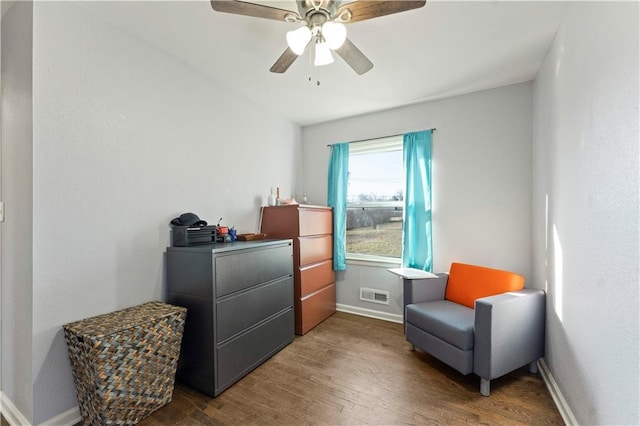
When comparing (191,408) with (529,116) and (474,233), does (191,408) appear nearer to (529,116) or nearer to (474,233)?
(474,233)

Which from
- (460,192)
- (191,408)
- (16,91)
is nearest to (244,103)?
(16,91)

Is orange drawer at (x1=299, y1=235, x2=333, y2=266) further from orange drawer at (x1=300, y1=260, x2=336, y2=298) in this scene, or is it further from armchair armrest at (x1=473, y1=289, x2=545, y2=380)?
armchair armrest at (x1=473, y1=289, x2=545, y2=380)

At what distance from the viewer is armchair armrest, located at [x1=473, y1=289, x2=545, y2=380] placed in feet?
5.87

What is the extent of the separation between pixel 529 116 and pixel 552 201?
1.06 meters

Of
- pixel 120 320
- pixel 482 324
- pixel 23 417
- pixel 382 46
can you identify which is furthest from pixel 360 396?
pixel 382 46

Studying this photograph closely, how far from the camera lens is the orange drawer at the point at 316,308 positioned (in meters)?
2.79

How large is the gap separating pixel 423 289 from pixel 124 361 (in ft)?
7.72

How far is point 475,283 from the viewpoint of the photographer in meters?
2.40

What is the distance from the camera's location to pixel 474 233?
2.72m

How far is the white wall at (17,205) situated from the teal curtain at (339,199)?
2.70 metres

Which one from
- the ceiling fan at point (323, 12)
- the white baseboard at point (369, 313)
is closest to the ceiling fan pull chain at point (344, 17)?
the ceiling fan at point (323, 12)

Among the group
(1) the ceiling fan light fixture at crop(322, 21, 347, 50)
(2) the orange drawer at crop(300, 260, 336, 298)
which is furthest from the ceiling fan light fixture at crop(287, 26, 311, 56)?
(2) the orange drawer at crop(300, 260, 336, 298)

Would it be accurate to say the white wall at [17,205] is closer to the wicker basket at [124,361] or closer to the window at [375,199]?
the wicker basket at [124,361]

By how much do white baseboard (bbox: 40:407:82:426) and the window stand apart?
277cm
